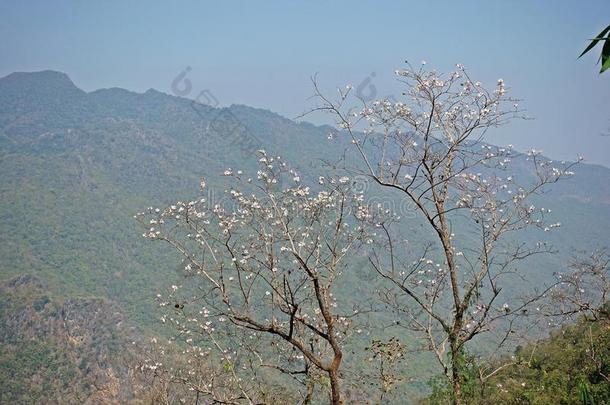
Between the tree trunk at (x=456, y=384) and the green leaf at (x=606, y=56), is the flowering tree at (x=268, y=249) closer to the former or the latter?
the tree trunk at (x=456, y=384)

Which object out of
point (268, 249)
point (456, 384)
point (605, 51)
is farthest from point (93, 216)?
point (605, 51)

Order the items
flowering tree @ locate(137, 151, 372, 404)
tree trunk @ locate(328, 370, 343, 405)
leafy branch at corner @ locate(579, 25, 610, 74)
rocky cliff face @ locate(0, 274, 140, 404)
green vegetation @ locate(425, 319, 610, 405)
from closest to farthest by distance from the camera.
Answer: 1. leafy branch at corner @ locate(579, 25, 610, 74)
2. tree trunk @ locate(328, 370, 343, 405)
3. flowering tree @ locate(137, 151, 372, 404)
4. green vegetation @ locate(425, 319, 610, 405)
5. rocky cliff face @ locate(0, 274, 140, 404)

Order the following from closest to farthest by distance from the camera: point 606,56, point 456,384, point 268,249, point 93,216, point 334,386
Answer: point 606,56 → point 334,386 → point 268,249 → point 456,384 → point 93,216

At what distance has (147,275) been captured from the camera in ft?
352

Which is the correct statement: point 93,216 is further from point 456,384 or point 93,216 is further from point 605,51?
point 605,51

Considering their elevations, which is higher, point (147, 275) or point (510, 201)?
point (147, 275)

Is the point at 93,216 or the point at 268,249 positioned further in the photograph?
the point at 93,216

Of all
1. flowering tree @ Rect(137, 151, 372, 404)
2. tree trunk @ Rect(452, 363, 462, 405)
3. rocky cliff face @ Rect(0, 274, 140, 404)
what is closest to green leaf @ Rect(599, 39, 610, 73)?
flowering tree @ Rect(137, 151, 372, 404)

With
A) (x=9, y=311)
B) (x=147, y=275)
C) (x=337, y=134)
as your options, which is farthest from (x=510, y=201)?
(x=147, y=275)

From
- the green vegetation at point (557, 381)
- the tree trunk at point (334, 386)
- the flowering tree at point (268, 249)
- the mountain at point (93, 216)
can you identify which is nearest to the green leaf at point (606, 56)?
the green vegetation at point (557, 381)

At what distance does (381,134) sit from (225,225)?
102 inches

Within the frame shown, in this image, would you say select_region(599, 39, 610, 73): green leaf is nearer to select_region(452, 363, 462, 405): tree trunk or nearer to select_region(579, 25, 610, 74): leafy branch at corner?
select_region(579, 25, 610, 74): leafy branch at corner

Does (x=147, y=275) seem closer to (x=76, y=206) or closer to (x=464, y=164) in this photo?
(x=76, y=206)

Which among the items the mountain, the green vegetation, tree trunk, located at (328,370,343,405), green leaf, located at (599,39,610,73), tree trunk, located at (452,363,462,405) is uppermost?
the mountain
